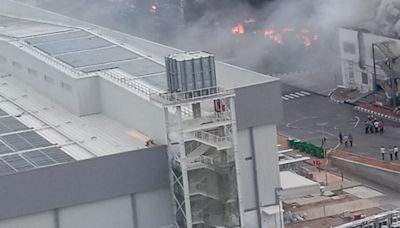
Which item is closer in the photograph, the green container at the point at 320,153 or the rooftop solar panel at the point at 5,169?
the rooftop solar panel at the point at 5,169

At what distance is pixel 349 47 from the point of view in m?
39.2

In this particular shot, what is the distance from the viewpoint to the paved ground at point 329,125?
106ft

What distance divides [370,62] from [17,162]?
18759mm

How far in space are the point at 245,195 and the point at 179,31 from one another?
2852cm

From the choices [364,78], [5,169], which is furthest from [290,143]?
[5,169]

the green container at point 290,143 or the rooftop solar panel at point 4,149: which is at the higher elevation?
the rooftop solar panel at point 4,149

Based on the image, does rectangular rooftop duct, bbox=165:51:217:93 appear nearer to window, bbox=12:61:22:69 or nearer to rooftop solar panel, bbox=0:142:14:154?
rooftop solar panel, bbox=0:142:14:154

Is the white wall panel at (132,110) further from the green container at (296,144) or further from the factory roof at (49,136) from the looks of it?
the green container at (296,144)

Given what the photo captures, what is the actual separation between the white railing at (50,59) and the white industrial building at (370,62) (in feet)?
40.6

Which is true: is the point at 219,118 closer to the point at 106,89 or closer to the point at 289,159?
the point at 106,89

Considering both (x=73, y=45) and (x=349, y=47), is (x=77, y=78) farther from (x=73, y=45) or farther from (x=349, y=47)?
(x=349, y=47)

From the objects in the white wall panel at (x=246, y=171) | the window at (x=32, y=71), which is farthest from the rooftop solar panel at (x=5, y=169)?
the window at (x=32, y=71)

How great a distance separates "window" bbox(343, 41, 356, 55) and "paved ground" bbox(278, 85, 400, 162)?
1.86m

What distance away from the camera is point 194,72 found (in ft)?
69.6
